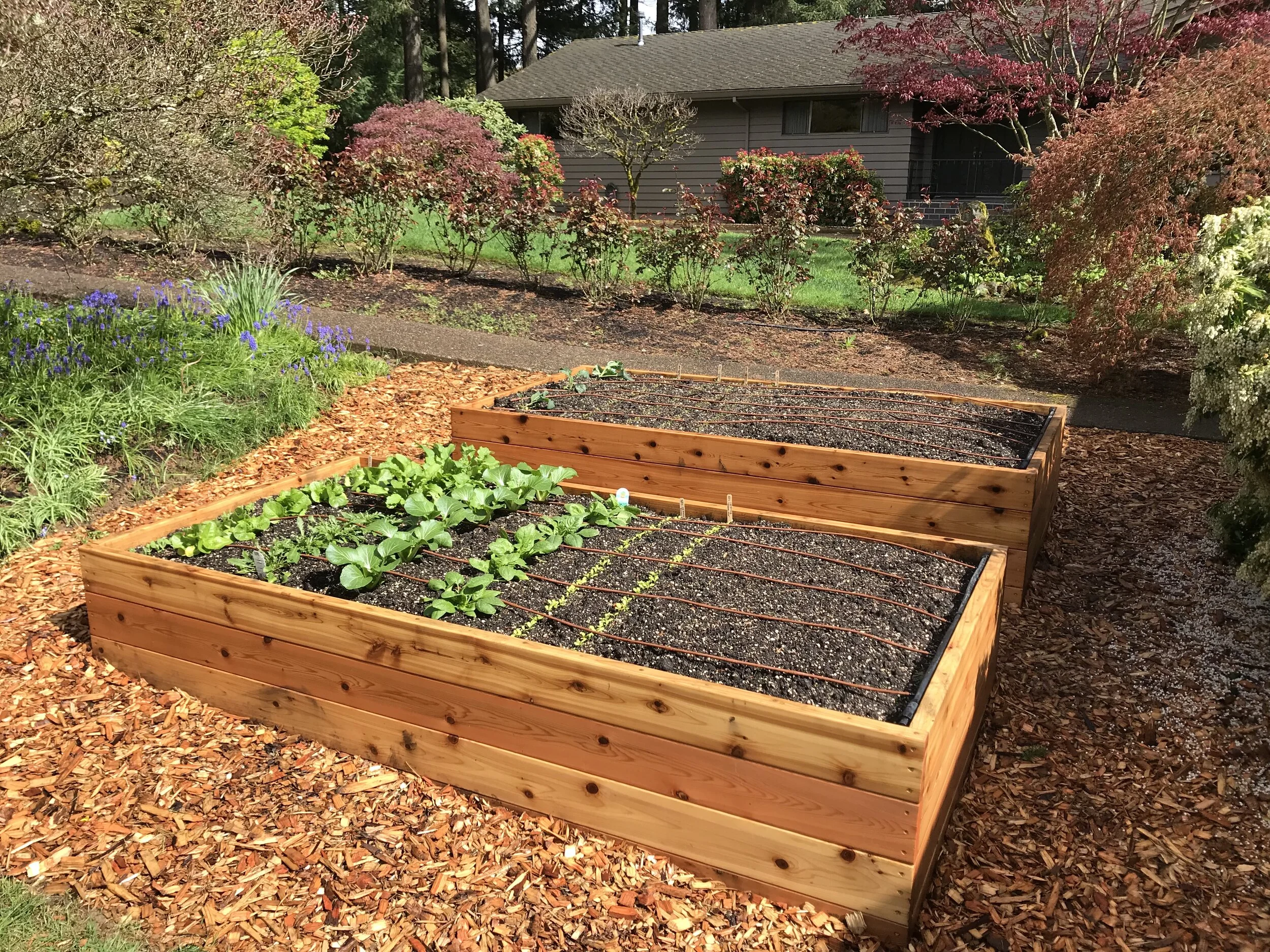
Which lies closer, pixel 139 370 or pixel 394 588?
pixel 394 588

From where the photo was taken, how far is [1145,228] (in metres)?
6.45

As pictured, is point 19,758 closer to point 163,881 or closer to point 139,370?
point 163,881

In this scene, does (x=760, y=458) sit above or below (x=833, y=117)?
below

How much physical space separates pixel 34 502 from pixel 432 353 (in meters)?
3.35

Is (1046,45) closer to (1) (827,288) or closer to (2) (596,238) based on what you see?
(1) (827,288)

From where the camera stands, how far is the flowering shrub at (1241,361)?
11.1 feet

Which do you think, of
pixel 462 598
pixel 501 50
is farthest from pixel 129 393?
pixel 501 50

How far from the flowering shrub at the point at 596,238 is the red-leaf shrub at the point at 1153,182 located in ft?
13.4

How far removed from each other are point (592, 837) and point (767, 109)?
20.1 metres

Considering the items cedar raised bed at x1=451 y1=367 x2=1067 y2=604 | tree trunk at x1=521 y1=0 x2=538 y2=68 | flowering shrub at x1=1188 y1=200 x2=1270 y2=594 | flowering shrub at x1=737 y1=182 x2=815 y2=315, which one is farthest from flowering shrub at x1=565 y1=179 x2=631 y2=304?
tree trunk at x1=521 y1=0 x2=538 y2=68

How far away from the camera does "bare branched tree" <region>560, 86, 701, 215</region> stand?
60.1 feet

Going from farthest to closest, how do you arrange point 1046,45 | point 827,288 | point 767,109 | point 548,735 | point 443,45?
point 443,45 → point 767,109 → point 1046,45 → point 827,288 → point 548,735

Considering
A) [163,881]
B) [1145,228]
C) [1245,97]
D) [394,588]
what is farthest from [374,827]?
[1245,97]

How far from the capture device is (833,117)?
64.3ft
